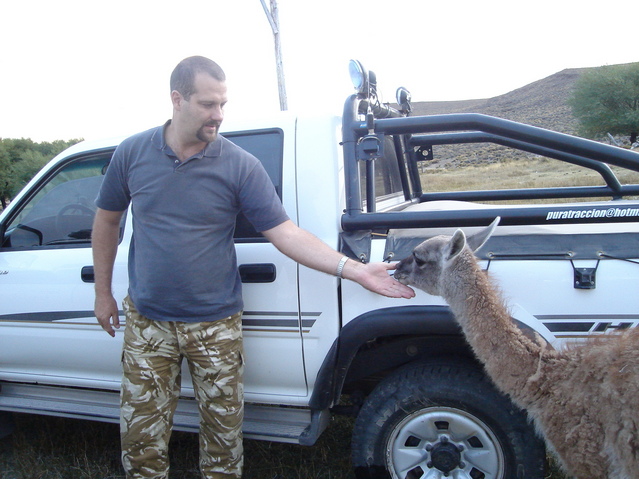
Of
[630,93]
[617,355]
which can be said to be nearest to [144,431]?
[617,355]

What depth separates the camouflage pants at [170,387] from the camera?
2.77 m

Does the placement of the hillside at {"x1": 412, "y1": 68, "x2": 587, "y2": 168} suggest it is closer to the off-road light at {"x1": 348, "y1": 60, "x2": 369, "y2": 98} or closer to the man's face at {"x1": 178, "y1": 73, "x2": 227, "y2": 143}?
the off-road light at {"x1": 348, "y1": 60, "x2": 369, "y2": 98}

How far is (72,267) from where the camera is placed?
11.3 ft

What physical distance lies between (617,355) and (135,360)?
94.0 inches

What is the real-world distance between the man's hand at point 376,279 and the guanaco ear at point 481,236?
15.6 inches

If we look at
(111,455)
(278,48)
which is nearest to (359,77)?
(111,455)

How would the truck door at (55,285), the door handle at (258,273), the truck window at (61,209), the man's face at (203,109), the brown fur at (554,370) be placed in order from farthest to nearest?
1. the truck window at (61,209)
2. the truck door at (55,285)
3. the door handle at (258,273)
4. the man's face at (203,109)
5. the brown fur at (554,370)

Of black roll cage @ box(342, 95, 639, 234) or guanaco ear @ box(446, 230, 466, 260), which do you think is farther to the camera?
black roll cage @ box(342, 95, 639, 234)

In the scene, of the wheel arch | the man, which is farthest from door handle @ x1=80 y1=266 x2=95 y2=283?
the wheel arch

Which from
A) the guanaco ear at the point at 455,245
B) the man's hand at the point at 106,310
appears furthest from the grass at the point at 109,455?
the guanaco ear at the point at 455,245

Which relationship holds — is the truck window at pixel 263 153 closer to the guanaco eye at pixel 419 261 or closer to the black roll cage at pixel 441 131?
the black roll cage at pixel 441 131

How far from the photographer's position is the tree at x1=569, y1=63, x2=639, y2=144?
1903 inches

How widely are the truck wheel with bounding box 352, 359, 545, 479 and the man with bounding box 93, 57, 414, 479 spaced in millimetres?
552

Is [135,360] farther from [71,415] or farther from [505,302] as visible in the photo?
[505,302]
